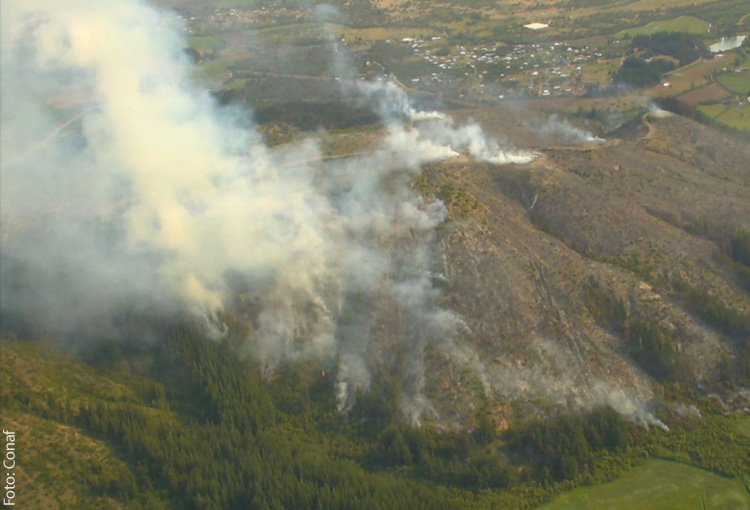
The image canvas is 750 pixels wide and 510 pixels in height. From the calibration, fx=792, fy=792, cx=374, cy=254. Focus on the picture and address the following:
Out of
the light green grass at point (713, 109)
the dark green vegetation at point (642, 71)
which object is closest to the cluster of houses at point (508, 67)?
the dark green vegetation at point (642, 71)

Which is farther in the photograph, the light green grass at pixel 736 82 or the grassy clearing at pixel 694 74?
the grassy clearing at pixel 694 74

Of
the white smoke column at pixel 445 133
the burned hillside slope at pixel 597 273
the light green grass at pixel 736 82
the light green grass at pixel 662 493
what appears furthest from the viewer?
the light green grass at pixel 736 82

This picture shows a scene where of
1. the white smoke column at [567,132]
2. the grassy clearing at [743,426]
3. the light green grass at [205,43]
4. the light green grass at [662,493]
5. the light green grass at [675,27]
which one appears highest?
the light green grass at [205,43]

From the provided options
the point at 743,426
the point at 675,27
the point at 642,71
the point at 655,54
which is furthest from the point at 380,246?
the point at 675,27

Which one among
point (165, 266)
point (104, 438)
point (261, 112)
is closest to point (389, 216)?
point (165, 266)

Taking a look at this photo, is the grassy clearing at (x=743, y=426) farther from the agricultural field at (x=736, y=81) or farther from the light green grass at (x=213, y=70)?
the light green grass at (x=213, y=70)

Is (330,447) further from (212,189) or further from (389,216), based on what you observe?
(212,189)

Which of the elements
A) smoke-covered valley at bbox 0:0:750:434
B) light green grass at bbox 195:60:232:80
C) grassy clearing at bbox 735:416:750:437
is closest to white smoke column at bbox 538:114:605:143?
smoke-covered valley at bbox 0:0:750:434

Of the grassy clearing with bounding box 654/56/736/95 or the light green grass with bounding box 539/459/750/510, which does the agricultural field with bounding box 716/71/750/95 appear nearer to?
the grassy clearing with bounding box 654/56/736/95
